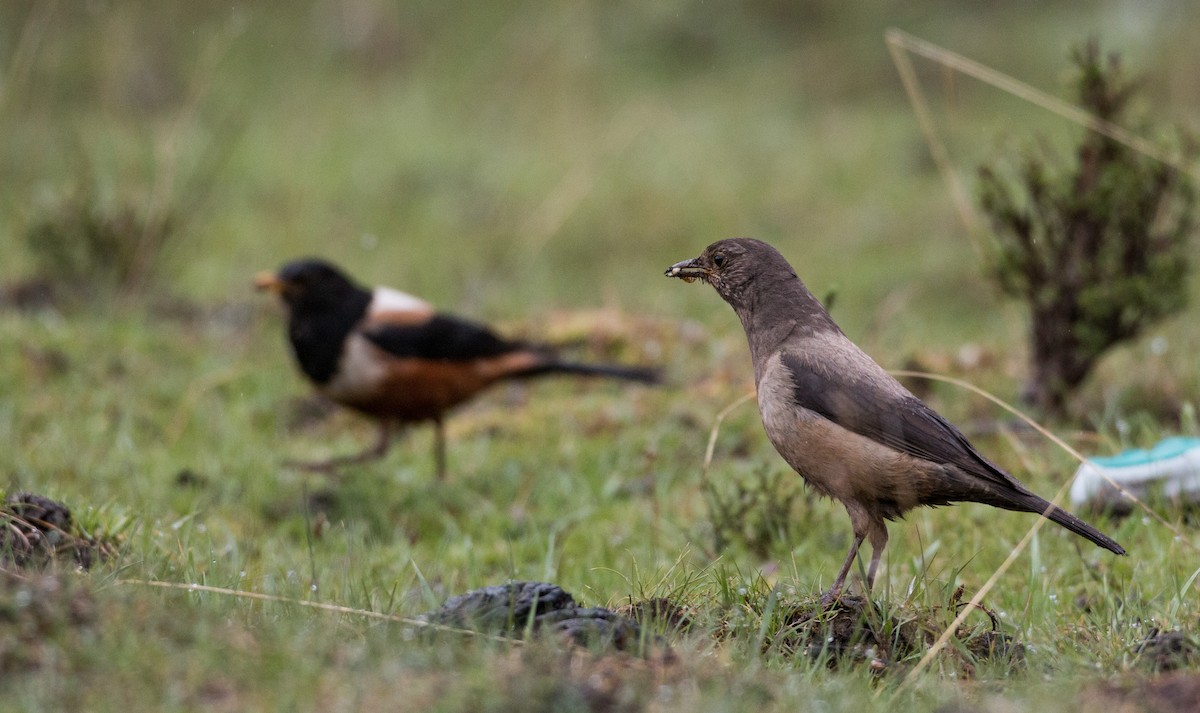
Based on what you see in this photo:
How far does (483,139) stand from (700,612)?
10.4 m

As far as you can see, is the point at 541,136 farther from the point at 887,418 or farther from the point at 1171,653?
the point at 1171,653

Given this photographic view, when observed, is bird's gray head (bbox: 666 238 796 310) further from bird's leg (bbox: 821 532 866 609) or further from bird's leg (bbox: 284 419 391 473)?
bird's leg (bbox: 284 419 391 473)

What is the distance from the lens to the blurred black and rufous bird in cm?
647

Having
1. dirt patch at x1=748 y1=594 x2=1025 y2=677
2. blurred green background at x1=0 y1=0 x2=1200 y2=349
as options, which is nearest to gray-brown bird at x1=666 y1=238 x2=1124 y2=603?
dirt patch at x1=748 y1=594 x2=1025 y2=677

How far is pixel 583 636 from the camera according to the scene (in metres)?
3.08

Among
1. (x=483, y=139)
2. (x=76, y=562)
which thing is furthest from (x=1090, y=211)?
(x=483, y=139)

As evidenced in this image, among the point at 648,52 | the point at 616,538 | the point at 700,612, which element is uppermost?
the point at 648,52

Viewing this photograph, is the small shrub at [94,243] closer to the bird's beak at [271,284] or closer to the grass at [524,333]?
the grass at [524,333]

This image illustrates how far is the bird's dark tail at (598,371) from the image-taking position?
6.73m

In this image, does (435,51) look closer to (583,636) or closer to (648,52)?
(648,52)

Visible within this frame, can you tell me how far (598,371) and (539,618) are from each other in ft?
11.7

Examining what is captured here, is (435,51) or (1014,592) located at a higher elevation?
(435,51)

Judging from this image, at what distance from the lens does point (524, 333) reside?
8180mm

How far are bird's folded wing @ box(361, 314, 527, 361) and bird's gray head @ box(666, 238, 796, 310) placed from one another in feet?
8.75
